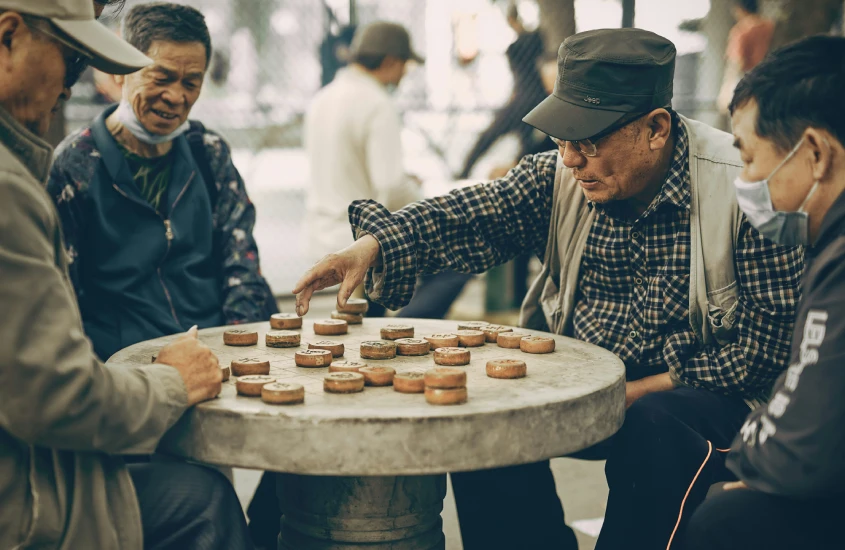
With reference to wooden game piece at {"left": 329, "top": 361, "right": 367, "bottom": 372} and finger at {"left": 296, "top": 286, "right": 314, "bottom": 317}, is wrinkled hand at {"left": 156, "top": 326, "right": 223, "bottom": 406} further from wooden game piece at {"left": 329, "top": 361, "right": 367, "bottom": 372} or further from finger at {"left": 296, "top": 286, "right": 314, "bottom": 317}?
finger at {"left": 296, "top": 286, "right": 314, "bottom": 317}

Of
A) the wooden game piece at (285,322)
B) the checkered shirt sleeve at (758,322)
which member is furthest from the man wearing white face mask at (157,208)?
the checkered shirt sleeve at (758,322)

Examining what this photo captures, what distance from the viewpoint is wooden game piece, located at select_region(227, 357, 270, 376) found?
215cm

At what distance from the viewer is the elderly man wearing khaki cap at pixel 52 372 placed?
1603 mm

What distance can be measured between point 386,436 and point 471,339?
809 millimetres

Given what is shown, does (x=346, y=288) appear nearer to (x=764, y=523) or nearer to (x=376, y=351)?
(x=376, y=351)

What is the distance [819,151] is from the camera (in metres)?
1.88

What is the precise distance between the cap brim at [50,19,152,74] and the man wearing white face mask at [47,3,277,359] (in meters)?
0.96

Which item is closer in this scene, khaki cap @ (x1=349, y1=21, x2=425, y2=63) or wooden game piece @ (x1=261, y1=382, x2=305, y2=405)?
wooden game piece @ (x1=261, y1=382, x2=305, y2=405)

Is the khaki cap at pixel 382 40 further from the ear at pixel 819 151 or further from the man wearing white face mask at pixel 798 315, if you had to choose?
the ear at pixel 819 151

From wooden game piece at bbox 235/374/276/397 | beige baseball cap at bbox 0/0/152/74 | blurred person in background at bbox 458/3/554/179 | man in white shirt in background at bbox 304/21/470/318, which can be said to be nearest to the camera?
beige baseball cap at bbox 0/0/152/74

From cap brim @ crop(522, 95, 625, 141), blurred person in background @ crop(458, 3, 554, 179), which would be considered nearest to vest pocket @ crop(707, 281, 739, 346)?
cap brim @ crop(522, 95, 625, 141)

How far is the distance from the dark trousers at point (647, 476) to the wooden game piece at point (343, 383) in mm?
822

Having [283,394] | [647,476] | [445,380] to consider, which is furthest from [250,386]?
[647,476]

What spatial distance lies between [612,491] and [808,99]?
1136mm
